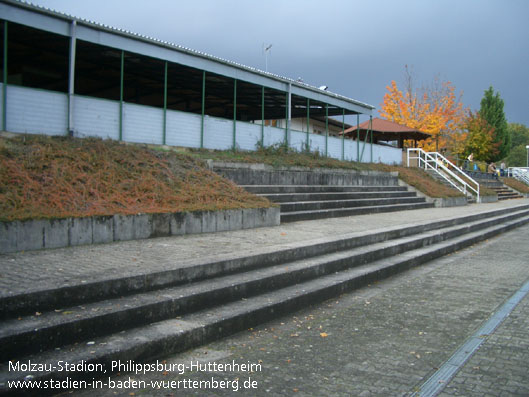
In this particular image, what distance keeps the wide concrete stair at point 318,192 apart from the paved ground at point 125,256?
8.38 ft

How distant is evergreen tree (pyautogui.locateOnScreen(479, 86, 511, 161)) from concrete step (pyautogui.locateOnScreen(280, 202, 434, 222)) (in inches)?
1751

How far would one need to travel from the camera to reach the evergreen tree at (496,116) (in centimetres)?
5406

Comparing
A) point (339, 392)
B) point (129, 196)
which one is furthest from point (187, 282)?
point (129, 196)

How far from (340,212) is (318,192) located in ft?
4.37

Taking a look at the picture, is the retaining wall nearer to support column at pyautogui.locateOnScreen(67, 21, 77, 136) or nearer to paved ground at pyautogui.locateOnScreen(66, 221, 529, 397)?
paved ground at pyautogui.locateOnScreen(66, 221, 529, 397)

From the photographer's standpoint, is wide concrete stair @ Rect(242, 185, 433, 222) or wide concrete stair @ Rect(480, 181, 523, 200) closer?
wide concrete stair @ Rect(242, 185, 433, 222)

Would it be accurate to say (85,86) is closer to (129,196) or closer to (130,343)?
(129,196)

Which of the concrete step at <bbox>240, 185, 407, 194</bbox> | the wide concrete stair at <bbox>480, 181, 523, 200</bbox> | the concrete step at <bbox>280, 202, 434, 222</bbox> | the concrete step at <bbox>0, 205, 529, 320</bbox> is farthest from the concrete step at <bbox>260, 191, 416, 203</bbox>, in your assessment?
the wide concrete stair at <bbox>480, 181, 523, 200</bbox>

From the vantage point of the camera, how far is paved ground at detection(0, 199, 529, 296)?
14.3 ft

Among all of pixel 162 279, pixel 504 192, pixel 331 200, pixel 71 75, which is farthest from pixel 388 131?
pixel 162 279

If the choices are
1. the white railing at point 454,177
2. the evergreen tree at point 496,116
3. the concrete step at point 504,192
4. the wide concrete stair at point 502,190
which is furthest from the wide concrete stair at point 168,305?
the evergreen tree at point 496,116

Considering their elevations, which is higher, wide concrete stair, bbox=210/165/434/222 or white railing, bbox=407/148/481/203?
white railing, bbox=407/148/481/203

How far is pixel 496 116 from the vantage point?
55.0m

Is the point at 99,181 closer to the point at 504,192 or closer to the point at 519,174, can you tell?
the point at 504,192
